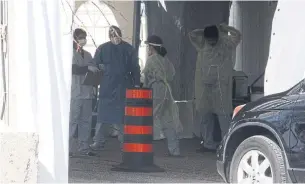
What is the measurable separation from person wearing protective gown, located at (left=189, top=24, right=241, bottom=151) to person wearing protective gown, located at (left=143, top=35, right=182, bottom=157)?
2.21 feet

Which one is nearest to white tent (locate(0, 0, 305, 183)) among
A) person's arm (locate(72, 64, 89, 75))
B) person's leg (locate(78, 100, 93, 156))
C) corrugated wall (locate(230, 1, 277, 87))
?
person's arm (locate(72, 64, 89, 75))

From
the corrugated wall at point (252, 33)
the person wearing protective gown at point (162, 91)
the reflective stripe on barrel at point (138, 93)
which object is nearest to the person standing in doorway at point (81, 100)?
the person wearing protective gown at point (162, 91)

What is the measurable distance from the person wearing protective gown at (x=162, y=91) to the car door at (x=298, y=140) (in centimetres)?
461

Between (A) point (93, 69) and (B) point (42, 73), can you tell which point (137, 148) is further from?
(B) point (42, 73)

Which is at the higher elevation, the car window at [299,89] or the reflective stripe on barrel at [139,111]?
the car window at [299,89]

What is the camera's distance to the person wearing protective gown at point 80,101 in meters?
12.7

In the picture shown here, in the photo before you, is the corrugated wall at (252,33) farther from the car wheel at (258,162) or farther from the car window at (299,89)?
the car window at (299,89)

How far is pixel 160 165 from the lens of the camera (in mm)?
11875

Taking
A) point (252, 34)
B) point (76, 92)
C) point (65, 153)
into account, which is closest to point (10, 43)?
point (65, 153)

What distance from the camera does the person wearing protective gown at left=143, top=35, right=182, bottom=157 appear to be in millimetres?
12781

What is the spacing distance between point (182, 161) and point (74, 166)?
5.60 feet

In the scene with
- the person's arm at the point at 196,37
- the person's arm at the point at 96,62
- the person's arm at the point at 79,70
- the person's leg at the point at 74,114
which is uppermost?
the person's arm at the point at 196,37

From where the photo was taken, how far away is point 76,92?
1271cm

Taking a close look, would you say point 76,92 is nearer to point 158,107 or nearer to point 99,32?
point 158,107
